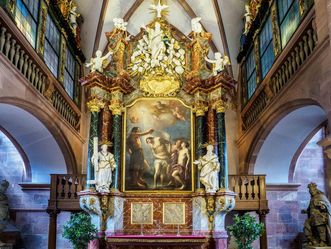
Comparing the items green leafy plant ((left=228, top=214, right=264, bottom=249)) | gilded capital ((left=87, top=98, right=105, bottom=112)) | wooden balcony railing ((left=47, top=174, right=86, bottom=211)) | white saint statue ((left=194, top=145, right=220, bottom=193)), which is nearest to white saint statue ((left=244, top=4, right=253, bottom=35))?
white saint statue ((left=194, top=145, right=220, bottom=193))

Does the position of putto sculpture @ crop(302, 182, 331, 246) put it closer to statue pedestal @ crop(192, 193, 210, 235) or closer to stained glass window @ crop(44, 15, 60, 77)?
statue pedestal @ crop(192, 193, 210, 235)

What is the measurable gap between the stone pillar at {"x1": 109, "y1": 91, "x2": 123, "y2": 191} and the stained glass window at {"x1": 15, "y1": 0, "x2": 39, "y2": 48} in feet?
8.72

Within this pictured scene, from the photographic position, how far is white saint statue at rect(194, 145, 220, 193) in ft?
32.4

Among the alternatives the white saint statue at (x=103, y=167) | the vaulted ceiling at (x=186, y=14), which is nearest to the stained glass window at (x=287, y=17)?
the vaulted ceiling at (x=186, y=14)

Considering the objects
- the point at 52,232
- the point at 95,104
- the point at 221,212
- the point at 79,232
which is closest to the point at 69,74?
the point at 95,104

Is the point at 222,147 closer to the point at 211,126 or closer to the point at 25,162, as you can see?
the point at 211,126

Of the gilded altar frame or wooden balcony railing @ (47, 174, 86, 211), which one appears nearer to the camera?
the gilded altar frame

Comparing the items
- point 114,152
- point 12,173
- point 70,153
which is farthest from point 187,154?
point 12,173

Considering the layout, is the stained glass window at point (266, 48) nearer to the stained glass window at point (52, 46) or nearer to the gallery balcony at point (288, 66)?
the gallery balcony at point (288, 66)

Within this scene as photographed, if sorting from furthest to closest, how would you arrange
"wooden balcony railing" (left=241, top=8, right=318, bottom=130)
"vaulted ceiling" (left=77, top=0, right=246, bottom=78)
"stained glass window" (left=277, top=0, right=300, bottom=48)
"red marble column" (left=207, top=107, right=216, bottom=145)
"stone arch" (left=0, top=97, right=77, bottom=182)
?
"vaulted ceiling" (left=77, top=0, right=246, bottom=78) < "red marble column" (left=207, top=107, right=216, bottom=145) < "stained glass window" (left=277, top=0, right=300, bottom=48) < "stone arch" (left=0, top=97, right=77, bottom=182) < "wooden balcony railing" (left=241, top=8, right=318, bottom=130)

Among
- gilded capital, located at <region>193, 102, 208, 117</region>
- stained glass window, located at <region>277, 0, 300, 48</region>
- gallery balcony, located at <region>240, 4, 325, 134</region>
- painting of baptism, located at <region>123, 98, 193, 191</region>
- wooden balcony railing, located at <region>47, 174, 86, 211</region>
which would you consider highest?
stained glass window, located at <region>277, 0, 300, 48</region>

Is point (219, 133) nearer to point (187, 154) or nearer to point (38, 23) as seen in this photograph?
point (187, 154)

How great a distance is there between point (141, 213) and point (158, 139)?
1.82 meters

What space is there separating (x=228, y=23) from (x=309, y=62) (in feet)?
24.1
